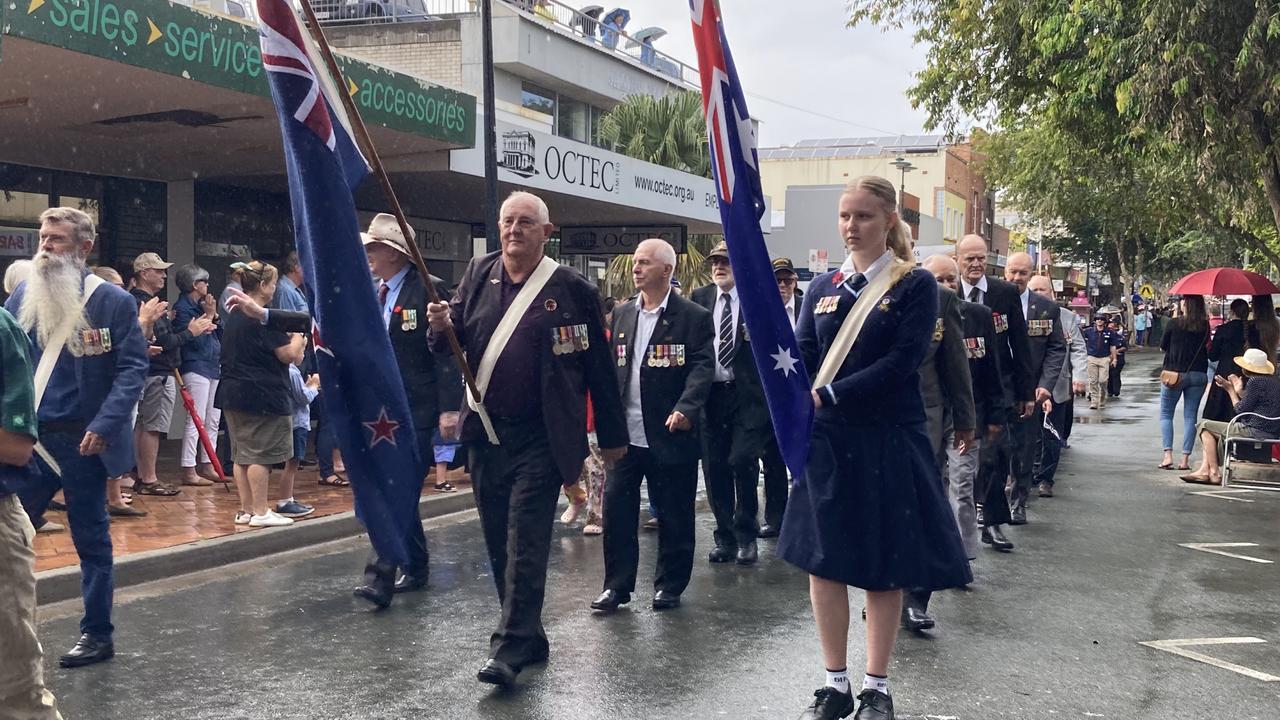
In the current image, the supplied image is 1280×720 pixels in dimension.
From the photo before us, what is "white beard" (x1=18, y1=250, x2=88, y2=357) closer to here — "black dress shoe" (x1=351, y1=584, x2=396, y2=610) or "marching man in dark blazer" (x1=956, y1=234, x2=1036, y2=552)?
"black dress shoe" (x1=351, y1=584, x2=396, y2=610)

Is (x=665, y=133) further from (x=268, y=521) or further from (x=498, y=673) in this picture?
(x=498, y=673)

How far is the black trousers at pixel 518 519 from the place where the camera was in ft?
17.1

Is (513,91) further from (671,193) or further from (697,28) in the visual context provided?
(697,28)

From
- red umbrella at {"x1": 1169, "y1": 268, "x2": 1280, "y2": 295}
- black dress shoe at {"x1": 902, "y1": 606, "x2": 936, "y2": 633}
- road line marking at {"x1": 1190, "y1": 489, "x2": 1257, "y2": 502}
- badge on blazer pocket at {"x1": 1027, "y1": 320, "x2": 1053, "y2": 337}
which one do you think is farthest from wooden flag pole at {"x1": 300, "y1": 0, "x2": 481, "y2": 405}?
red umbrella at {"x1": 1169, "y1": 268, "x2": 1280, "y2": 295}

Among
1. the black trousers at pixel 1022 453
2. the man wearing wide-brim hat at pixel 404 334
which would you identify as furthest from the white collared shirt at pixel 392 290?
the black trousers at pixel 1022 453

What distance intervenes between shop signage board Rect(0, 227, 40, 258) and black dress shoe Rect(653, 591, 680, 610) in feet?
32.0

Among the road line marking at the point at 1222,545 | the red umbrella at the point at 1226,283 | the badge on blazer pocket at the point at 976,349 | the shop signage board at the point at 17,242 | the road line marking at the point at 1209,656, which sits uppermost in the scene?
the shop signage board at the point at 17,242

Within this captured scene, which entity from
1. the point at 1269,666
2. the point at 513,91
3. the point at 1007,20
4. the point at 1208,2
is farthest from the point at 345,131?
the point at 513,91

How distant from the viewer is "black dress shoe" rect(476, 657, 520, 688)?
16.7ft

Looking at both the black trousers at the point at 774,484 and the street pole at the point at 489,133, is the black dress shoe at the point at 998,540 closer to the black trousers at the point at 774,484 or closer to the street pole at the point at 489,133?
the black trousers at the point at 774,484

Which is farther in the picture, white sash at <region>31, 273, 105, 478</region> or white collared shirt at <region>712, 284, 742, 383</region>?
white collared shirt at <region>712, 284, 742, 383</region>

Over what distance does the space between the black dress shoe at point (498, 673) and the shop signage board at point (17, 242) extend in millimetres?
10570

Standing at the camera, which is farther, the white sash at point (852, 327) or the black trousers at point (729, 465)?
the black trousers at point (729, 465)

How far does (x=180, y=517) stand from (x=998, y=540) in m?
5.59
